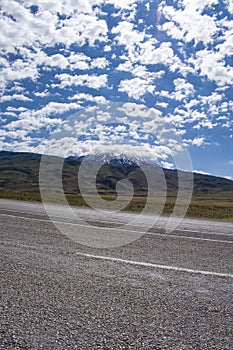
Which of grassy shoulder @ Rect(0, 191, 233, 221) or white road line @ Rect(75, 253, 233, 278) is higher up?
grassy shoulder @ Rect(0, 191, 233, 221)

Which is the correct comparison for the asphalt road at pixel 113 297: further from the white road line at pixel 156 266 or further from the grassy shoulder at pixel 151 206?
the grassy shoulder at pixel 151 206

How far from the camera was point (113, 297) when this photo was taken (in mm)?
4113

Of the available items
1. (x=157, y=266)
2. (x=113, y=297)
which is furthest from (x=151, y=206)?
(x=113, y=297)

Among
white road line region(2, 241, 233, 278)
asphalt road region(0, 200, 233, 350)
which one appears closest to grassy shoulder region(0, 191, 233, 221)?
asphalt road region(0, 200, 233, 350)

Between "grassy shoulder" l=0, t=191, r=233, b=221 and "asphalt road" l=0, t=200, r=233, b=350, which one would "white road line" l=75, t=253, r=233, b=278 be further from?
"grassy shoulder" l=0, t=191, r=233, b=221

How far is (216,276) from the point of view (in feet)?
17.4

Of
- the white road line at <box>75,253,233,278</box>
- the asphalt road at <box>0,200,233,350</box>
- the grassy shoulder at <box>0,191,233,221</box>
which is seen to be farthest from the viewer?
the grassy shoulder at <box>0,191,233,221</box>

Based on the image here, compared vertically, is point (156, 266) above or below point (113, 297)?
above

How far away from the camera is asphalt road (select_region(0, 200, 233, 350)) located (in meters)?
3.06

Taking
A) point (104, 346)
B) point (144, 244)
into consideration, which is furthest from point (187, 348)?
point (144, 244)

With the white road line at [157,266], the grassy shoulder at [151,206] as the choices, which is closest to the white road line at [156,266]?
the white road line at [157,266]

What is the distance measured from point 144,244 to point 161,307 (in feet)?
14.1

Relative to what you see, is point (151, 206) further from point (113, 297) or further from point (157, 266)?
point (113, 297)

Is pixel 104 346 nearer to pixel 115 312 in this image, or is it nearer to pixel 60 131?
pixel 115 312
